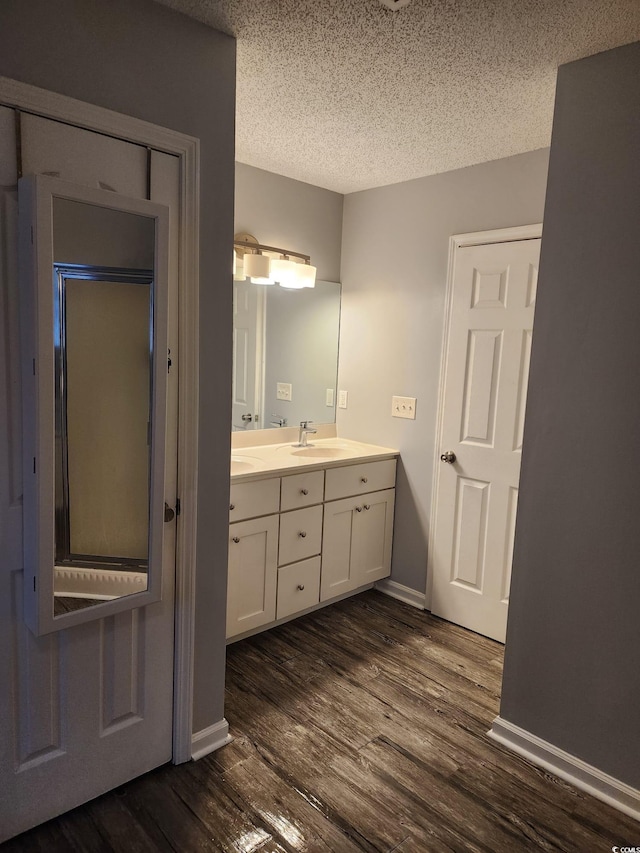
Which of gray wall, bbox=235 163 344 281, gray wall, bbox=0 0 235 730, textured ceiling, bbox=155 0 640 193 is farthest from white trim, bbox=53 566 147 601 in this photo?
gray wall, bbox=235 163 344 281

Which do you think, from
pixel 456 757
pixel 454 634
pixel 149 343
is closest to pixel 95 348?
pixel 149 343

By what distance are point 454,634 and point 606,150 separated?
2.27m

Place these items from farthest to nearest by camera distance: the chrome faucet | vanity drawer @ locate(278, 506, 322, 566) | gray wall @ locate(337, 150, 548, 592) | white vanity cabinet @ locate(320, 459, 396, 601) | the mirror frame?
1. the chrome faucet
2. white vanity cabinet @ locate(320, 459, 396, 601)
3. gray wall @ locate(337, 150, 548, 592)
4. vanity drawer @ locate(278, 506, 322, 566)
5. the mirror frame

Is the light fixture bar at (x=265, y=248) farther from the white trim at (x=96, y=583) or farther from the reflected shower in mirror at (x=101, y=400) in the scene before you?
the white trim at (x=96, y=583)

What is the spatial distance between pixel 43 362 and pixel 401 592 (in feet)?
8.22

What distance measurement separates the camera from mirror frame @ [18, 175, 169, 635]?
141 cm

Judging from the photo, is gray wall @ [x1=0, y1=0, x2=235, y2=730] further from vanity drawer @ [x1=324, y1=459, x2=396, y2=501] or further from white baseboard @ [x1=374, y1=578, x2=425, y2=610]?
white baseboard @ [x1=374, y1=578, x2=425, y2=610]

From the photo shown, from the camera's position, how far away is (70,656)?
1659 millimetres

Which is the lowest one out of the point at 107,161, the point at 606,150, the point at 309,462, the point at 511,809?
the point at 511,809

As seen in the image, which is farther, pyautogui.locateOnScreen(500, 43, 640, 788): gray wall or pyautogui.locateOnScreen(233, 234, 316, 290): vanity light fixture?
pyautogui.locateOnScreen(233, 234, 316, 290): vanity light fixture

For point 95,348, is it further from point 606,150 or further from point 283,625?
point 283,625

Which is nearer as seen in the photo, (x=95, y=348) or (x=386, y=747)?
(x=95, y=348)

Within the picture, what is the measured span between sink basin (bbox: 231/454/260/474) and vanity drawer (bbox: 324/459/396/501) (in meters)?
0.39

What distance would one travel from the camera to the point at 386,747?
2.10 meters
